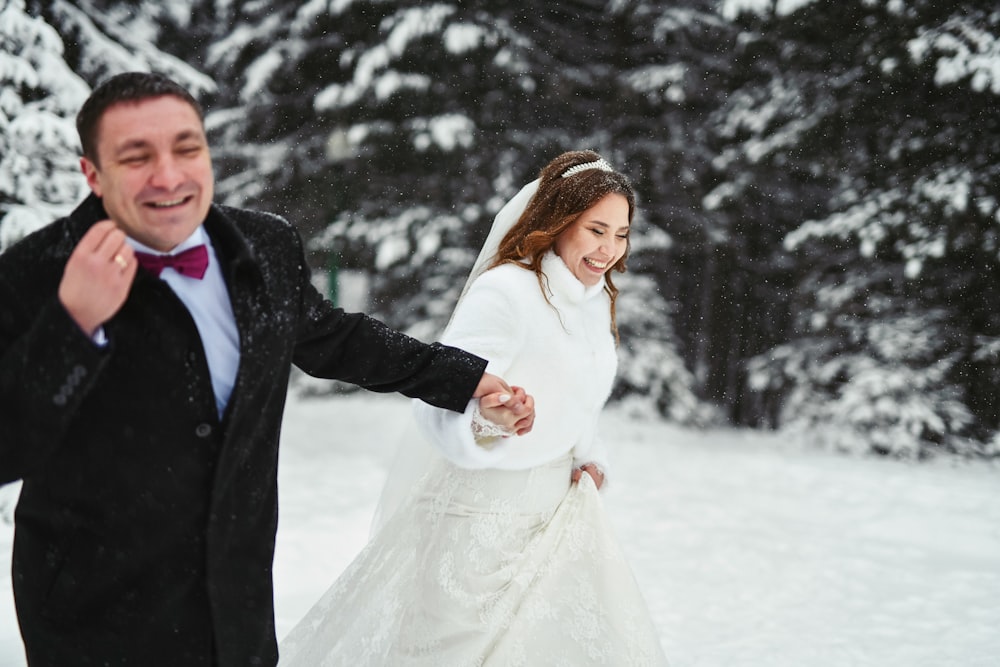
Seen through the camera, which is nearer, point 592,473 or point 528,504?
point 528,504

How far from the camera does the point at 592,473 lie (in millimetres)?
3121

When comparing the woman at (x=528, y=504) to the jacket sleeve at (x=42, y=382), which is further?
the woman at (x=528, y=504)

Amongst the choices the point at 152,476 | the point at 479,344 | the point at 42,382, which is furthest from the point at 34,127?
the point at 42,382

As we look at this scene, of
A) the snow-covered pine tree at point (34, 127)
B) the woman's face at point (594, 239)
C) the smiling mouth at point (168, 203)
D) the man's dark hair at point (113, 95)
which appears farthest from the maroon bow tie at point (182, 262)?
the snow-covered pine tree at point (34, 127)

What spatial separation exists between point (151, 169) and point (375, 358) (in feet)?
2.57

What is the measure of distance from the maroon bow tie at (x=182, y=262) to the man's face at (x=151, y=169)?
3cm

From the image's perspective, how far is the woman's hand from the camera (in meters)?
3.08

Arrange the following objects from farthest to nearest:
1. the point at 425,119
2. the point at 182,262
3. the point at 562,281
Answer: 1. the point at 425,119
2. the point at 562,281
3. the point at 182,262

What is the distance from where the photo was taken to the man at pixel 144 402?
1534mm

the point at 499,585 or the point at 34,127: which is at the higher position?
the point at 34,127

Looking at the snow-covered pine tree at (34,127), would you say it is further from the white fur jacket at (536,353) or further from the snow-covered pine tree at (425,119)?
the snow-covered pine tree at (425,119)

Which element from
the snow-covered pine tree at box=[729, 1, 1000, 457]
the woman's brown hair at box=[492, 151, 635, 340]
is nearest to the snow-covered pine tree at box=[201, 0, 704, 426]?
the snow-covered pine tree at box=[729, 1, 1000, 457]

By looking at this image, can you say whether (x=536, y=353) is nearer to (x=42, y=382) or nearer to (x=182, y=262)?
(x=182, y=262)

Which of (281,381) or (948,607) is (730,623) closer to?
(948,607)
